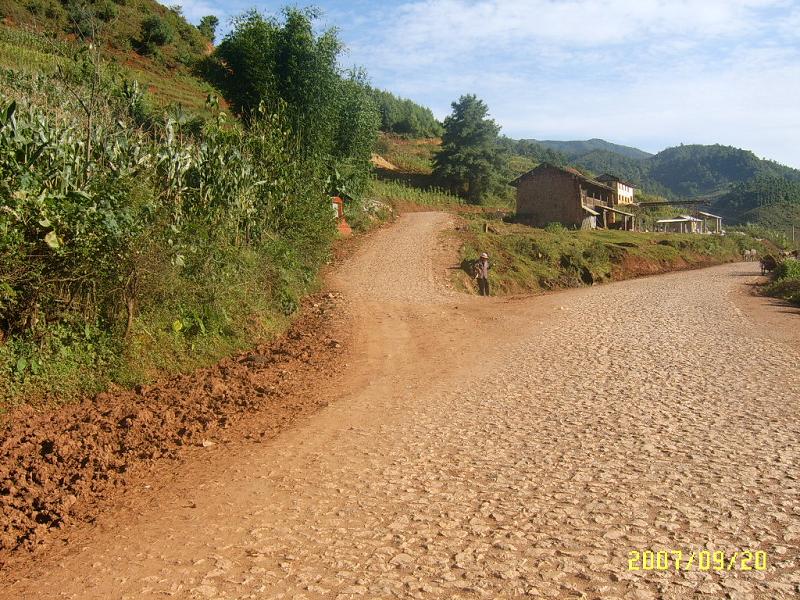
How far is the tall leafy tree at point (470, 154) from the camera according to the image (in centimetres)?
5259

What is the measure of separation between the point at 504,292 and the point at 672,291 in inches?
250

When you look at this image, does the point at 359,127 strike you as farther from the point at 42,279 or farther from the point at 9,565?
the point at 9,565

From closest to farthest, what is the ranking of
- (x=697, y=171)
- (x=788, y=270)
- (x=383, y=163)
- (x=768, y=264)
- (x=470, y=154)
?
(x=788, y=270) → (x=768, y=264) → (x=470, y=154) → (x=383, y=163) → (x=697, y=171)

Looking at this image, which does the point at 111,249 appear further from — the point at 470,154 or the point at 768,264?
the point at 470,154

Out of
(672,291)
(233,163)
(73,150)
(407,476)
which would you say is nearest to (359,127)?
(672,291)

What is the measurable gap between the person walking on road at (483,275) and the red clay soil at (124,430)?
9.54 metres

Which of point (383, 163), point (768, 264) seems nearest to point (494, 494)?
point (768, 264)

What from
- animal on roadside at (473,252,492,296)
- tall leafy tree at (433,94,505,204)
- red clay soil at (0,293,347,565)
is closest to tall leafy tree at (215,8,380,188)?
animal on roadside at (473,252,492,296)

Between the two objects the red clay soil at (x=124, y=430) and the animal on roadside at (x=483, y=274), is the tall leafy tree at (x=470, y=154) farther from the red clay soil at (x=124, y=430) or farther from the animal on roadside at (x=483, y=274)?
the red clay soil at (x=124, y=430)

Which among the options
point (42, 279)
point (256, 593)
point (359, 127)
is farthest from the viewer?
point (359, 127)

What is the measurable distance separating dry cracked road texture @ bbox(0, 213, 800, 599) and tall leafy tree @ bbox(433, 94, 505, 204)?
43.9 meters

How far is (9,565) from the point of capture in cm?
416

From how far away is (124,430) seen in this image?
6.51 metres

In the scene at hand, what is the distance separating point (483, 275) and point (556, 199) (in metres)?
28.4
